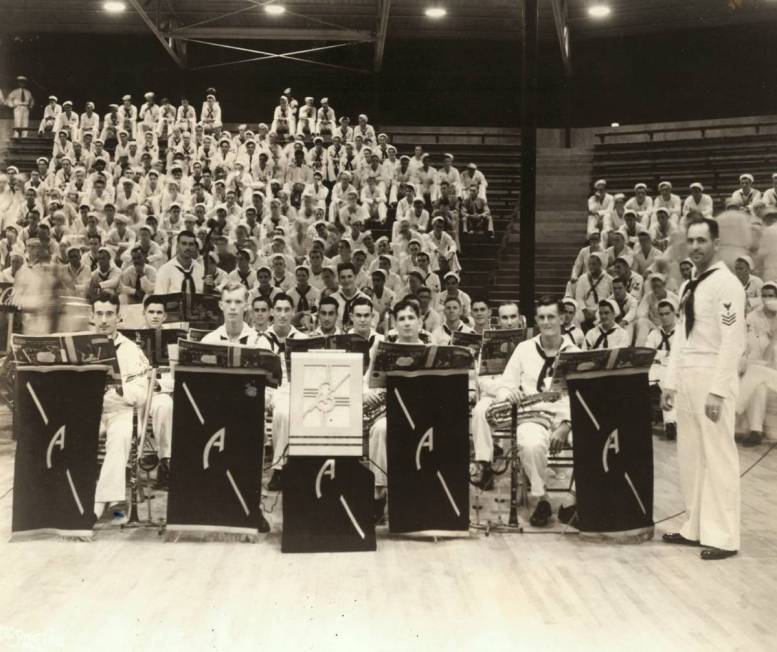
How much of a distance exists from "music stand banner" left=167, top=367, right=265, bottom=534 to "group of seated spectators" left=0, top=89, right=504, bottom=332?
9.89 ft

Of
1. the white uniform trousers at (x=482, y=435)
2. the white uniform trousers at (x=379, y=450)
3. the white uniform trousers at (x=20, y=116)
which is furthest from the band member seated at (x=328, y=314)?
the white uniform trousers at (x=20, y=116)

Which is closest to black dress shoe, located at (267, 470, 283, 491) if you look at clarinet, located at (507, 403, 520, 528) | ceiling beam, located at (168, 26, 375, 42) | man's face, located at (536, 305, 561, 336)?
clarinet, located at (507, 403, 520, 528)

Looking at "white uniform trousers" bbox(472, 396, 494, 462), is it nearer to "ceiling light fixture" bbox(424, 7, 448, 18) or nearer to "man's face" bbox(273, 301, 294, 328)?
A: "man's face" bbox(273, 301, 294, 328)

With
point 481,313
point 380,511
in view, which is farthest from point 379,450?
point 481,313

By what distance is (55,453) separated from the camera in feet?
15.6

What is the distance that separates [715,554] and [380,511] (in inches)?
75.0

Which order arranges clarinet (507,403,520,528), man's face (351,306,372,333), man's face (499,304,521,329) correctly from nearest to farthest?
clarinet (507,403,520,528), man's face (351,306,372,333), man's face (499,304,521,329)

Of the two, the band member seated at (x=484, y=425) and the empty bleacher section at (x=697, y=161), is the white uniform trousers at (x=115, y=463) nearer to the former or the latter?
the band member seated at (x=484, y=425)

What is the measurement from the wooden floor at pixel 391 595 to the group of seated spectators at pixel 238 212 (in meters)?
3.49

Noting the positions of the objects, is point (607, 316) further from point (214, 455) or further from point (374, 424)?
point (214, 455)

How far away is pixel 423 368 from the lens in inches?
193

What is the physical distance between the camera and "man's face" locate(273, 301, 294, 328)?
6.67 meters

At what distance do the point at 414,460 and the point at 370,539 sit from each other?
0.50 meters

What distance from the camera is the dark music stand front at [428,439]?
4.89 metres
